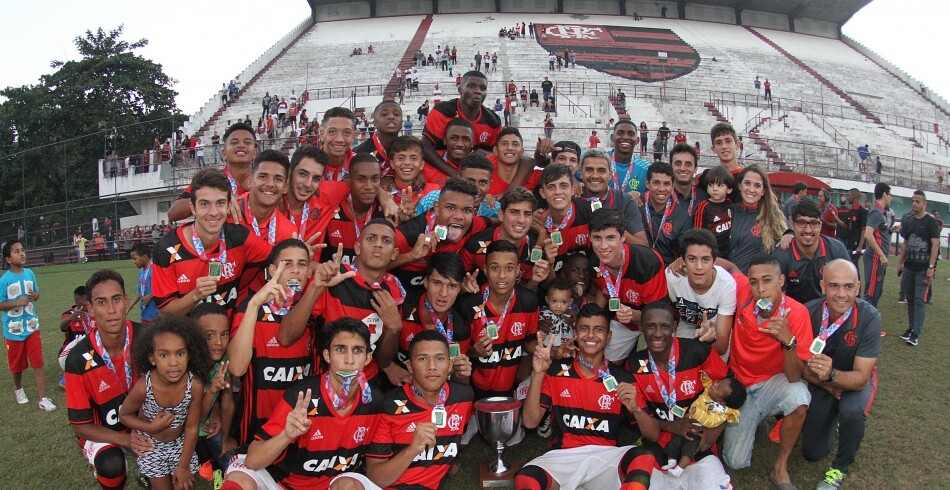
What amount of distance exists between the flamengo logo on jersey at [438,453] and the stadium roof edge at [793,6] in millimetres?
54232

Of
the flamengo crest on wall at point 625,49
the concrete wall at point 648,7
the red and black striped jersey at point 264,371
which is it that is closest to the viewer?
the red and black striped jersey at point 264,371

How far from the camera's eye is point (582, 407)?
15.6 feet

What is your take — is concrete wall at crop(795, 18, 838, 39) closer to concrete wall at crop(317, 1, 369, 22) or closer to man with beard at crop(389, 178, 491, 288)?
concrete wall at crop(317, 1, 369, 22)

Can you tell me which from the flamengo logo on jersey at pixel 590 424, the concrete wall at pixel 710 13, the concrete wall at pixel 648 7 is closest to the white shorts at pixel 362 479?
the flamengo logo on jersey at pixel 590 424

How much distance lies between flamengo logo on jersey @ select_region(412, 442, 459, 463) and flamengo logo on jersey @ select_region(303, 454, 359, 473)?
0.45 meters

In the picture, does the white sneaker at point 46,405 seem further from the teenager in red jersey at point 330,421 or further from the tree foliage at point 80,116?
the tree foliage at point 80,116

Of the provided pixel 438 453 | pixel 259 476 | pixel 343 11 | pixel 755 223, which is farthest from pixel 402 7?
pixel 259 476

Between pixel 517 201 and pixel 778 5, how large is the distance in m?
61.5

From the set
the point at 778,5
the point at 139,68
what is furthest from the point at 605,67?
the point at 139,68

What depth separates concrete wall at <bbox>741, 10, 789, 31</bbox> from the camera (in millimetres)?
56625

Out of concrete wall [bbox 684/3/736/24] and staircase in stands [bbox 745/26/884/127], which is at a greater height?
concrete wall [bbox 684/3/736/24]

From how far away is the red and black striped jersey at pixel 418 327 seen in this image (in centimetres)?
522

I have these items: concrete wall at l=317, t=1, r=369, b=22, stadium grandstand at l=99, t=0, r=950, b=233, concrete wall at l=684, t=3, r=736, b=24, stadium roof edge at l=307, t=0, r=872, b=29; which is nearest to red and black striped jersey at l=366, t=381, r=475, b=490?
stadium grandstand at l=99, t=0, r=950, b=233

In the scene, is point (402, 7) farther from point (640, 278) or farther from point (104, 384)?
point (104, 384)
